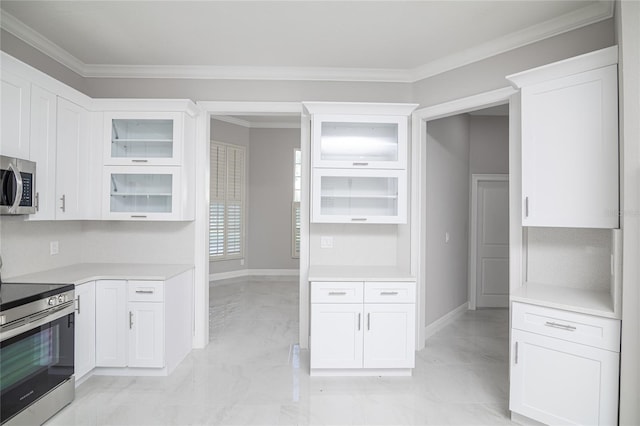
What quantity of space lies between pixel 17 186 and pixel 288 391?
2.44 metres

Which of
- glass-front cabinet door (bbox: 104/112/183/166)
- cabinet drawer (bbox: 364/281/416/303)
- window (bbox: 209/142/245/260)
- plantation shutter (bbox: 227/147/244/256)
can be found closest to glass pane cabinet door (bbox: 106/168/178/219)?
glass-front cabinet door (bbox: 104/112/183/166)

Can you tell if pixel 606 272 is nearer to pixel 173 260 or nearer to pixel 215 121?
pixel 173 260

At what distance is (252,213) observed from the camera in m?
7.03

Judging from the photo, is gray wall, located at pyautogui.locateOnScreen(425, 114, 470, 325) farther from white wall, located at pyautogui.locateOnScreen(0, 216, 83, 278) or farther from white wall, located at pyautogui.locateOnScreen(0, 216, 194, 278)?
white wall, located at pyautogui.locateOnScreen(0, 216, 83, 278)

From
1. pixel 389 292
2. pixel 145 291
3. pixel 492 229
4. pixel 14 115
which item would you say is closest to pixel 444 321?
pixel 492 229

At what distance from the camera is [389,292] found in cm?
296

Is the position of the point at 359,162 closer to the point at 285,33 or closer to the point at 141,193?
the point at 285,33

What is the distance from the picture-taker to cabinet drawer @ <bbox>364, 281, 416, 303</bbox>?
2949mm

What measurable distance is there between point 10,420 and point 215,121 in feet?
17.3

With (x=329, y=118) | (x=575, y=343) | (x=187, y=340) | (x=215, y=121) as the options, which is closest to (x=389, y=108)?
(x=329, y=118)

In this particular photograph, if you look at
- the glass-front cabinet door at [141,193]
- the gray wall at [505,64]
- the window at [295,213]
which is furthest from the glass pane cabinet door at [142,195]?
the window at [295,213]

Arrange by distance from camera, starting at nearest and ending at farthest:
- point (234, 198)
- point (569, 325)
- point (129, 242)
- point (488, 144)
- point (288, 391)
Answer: point (569, 325) < point (288, 391) < point (129, 242) < point (488, 144) < point (234, 198)

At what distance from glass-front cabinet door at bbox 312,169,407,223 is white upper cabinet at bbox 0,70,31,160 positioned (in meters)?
2.21

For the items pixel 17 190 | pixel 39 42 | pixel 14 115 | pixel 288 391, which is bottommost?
pixel 288 391
